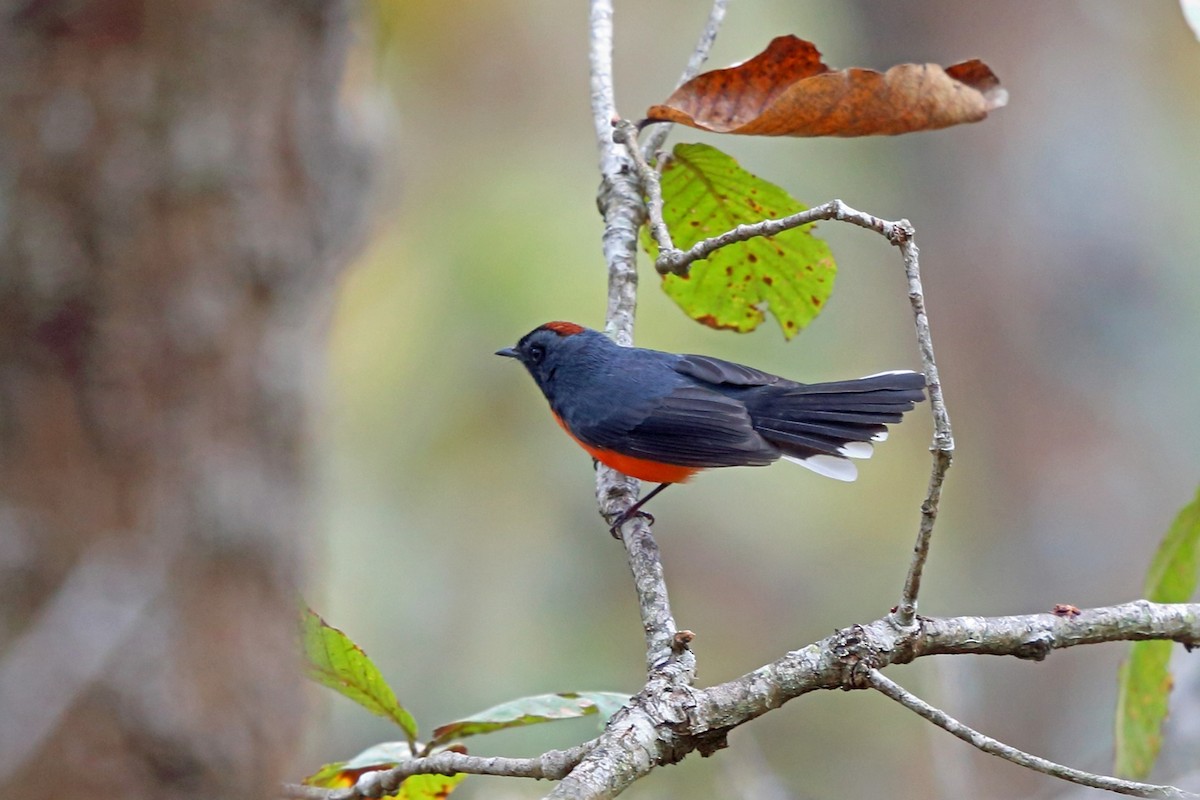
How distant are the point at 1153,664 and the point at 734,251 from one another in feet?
5.03

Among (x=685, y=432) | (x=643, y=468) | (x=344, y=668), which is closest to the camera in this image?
(x=344, y=668)

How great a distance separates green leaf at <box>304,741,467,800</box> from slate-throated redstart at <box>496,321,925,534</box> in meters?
1.33

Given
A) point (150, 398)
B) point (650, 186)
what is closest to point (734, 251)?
point (650, 186)

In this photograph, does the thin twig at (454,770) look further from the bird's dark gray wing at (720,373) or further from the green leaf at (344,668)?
the bird's dark gray wing at (720,373)

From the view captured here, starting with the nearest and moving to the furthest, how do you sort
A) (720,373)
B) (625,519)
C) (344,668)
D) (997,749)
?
1. (997,749)
2. (344,668)
3. (625,519)
4. (720,373)

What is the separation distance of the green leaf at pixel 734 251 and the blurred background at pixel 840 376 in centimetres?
406

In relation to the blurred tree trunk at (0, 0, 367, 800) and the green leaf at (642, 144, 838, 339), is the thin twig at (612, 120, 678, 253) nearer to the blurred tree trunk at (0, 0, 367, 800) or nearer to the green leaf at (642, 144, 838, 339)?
the green leaf at (642, 144, 838, 339)

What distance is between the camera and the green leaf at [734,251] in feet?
10.1

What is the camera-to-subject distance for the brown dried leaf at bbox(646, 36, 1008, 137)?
256 cm

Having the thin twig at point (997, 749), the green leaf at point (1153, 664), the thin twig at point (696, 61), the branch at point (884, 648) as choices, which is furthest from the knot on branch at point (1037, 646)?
the thin twig at point (696, 61)

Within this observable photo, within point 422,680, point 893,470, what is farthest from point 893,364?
point 422,680

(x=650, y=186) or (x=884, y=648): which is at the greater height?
(x=650, y=186)

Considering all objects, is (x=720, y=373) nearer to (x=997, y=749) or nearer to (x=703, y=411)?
(x=703, y=411)

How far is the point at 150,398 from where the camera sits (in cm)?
160
